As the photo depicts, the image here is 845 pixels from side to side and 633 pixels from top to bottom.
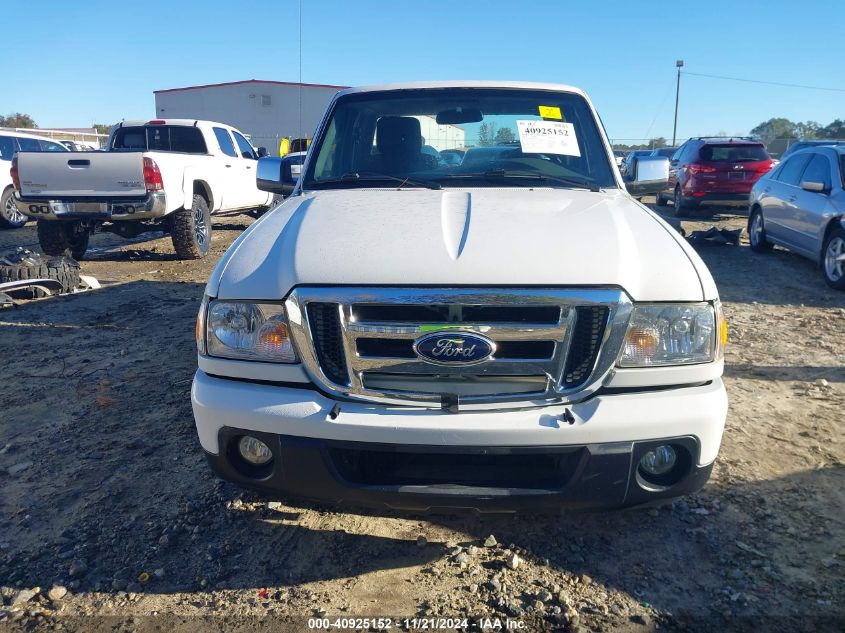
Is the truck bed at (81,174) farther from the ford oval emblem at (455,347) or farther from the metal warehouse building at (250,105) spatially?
the metal warehouse building at (250,105)

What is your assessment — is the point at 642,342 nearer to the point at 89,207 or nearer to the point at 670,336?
the point at 670,336

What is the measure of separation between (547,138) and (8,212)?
11.8 m

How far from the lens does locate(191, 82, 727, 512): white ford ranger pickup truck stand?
207 cm

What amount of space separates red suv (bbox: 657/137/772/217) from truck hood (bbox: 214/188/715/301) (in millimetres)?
10405

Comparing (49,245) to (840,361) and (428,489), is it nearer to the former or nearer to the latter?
(428,489)

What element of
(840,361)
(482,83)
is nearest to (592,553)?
(482,83)

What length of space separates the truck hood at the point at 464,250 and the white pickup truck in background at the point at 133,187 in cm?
617

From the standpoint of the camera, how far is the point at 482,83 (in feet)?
12.3

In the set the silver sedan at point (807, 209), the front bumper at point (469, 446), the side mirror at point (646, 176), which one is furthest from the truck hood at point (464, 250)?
the silver sedan at point (807, 209)

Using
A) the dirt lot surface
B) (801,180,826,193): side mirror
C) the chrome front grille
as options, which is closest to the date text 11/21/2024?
the dirt lot surface

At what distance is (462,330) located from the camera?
6.88 ft

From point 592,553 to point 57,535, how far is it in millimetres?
2229

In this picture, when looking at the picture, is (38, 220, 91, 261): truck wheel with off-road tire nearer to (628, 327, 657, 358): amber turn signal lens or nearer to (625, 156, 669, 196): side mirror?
(625, 156, 669, 196): side mirror

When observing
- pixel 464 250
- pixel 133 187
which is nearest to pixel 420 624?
pixel 464 250
